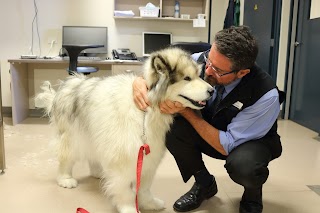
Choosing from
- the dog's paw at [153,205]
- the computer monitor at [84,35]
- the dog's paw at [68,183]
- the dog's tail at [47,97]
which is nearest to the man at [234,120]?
the dog's paw at [153,205]

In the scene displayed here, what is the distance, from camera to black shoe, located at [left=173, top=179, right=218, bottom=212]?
1.91 metres

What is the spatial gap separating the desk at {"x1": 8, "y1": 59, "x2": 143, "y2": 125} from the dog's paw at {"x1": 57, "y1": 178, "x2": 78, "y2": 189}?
1.73 metres

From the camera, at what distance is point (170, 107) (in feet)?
5.16

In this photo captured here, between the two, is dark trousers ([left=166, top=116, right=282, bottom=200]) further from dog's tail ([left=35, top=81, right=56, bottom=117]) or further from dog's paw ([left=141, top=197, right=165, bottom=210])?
dog's tail ([left=35, top=81, right=56, bottom=117])

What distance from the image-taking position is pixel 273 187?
229 cm

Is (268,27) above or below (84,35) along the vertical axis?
above

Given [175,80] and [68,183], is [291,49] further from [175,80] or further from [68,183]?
[68,183]

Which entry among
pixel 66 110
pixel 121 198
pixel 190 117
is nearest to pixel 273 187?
pixel 190 117

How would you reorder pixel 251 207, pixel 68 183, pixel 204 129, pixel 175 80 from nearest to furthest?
pixel 175 80, pixel 204 129, pixel 251 207, pixel 68 183

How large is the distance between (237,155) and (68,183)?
3.98ft

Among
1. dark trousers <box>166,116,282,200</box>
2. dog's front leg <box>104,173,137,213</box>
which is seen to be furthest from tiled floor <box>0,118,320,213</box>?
dark trousers <box>166,116,282,200</box>

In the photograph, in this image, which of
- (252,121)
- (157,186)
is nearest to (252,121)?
(252,121)

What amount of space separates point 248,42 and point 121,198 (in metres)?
1.07

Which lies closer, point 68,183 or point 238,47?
point 238,47
